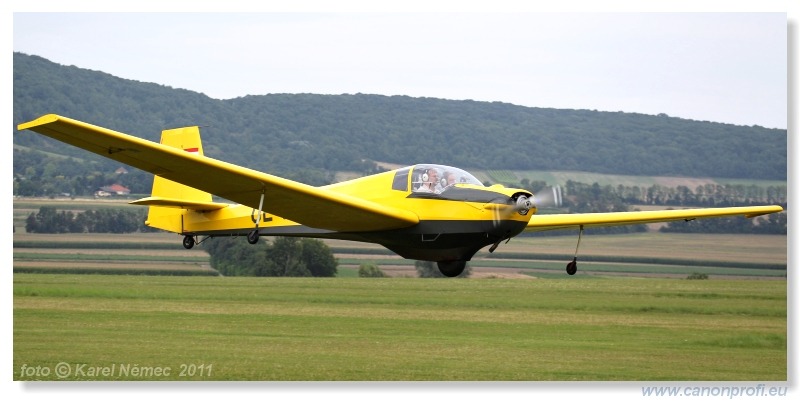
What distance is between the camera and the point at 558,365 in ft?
151

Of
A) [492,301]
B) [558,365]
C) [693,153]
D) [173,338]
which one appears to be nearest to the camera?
[558,365]

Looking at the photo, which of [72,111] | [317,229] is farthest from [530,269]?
[72,111]

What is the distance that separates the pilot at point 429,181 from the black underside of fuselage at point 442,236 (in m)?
0.54

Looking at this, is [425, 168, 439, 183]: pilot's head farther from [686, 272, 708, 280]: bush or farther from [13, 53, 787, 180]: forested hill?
[13, 53, 787, 180]: forested hill

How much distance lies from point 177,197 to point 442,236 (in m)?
6.89

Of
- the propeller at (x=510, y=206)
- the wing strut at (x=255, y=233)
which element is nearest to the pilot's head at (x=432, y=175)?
the propeller at (x=510, y=206)

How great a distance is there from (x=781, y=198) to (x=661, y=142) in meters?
27.7

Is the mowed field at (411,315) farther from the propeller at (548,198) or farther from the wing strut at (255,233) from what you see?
the wing strut at (255,233)

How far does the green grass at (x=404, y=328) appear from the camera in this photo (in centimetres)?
4397

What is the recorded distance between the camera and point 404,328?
175 ft

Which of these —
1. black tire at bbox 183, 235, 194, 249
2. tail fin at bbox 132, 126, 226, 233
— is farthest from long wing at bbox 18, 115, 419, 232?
black tire at bbox 183, 235, 194, 249

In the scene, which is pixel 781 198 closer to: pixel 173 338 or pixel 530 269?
pixel 530 269

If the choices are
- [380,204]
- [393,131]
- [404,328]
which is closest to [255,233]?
[380,204]

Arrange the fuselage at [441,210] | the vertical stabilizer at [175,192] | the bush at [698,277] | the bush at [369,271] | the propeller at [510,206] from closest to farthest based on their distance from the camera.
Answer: the propeller at [510,206], the fuselage at [441,210], the vertical stabilizer at [175,192], the bush at [369,271], the bush at [698,277]
